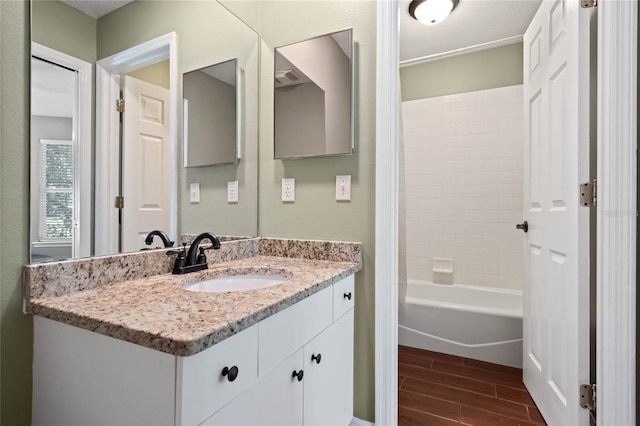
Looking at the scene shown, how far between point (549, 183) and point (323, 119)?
1.16 metres

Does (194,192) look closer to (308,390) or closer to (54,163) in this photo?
(54,163)

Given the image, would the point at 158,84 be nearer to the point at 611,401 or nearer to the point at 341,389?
the point at 341,389

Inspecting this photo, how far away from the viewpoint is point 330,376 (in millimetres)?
1160

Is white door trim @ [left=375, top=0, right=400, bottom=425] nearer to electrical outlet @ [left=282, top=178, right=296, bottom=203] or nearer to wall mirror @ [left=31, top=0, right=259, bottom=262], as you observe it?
electrical outlet @ [left=282, top=178, right=296, bottom=203]

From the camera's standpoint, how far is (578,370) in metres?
1.25

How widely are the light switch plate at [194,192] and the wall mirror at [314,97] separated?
0.41 metres

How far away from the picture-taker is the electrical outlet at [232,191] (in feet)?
5.13

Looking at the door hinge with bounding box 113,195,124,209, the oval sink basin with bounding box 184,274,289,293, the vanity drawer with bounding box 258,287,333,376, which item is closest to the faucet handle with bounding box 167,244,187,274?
the oval sink basin with bounding box 184,274,289,293

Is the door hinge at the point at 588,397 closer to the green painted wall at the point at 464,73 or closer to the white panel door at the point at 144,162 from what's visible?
the white panel door at the point at 144,162

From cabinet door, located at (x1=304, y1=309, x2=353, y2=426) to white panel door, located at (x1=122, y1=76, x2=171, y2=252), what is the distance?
73cm

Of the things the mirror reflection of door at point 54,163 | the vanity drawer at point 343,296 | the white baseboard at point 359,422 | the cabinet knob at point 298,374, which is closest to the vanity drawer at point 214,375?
the cabinet knob at point 298,374

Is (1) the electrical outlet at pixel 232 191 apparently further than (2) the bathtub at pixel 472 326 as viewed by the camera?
No

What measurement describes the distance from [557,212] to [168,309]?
5.38 ft

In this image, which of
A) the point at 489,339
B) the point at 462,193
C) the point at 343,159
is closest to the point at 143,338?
the point at 343,159
